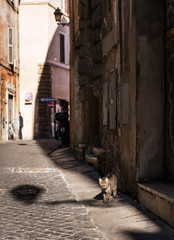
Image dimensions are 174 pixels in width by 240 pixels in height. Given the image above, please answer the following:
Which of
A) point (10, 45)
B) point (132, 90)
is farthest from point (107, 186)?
point (10, 45)

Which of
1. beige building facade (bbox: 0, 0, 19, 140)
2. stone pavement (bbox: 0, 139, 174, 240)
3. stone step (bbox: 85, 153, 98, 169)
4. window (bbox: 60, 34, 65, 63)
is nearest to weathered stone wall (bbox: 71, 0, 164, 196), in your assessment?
stone pavement (bbox: 0, 139, 174, 240)

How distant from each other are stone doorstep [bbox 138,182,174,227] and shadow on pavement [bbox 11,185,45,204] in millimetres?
1581

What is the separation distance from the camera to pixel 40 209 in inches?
200

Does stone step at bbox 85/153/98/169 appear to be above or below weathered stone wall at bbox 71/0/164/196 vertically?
below

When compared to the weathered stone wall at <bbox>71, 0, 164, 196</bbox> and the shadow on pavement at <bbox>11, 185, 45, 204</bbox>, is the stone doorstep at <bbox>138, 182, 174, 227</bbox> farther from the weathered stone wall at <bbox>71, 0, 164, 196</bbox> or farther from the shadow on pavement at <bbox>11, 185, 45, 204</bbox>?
the shadow on pavement at <bbox>11, 185, 45, 204</bbox>

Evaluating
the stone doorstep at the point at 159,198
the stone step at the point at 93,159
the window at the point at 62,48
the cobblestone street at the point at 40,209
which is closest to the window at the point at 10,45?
the window at the point at 62,48

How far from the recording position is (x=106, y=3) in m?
7.48

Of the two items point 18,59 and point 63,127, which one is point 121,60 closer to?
point 63,127

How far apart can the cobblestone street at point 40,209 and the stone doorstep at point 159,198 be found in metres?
0.71

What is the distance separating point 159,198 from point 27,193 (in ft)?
8.22

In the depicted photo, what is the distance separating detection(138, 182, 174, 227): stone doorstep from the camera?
405 cm

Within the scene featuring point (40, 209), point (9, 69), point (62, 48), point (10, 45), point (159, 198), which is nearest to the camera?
point (159, 198)

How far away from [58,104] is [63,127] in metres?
11.6

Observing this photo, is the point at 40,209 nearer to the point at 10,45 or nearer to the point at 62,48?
the point at 10,45
